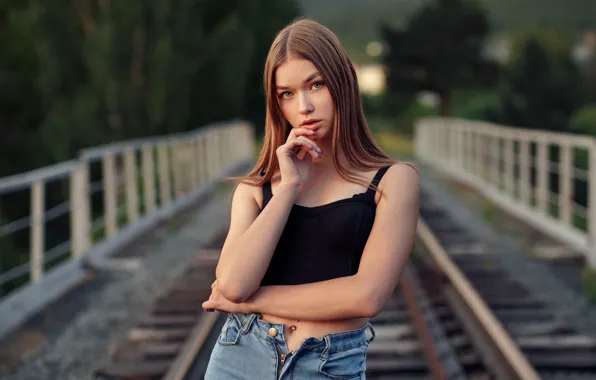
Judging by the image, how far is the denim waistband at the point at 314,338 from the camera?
1921mm

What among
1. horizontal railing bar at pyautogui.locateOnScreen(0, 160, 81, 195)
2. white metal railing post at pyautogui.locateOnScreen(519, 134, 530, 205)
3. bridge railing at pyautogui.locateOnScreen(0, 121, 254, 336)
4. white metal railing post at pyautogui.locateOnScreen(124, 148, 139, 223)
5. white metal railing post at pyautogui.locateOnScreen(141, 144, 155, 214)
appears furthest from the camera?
white metal railing post at pyautogui.locateOnScreen(141, 144, 155, 214)

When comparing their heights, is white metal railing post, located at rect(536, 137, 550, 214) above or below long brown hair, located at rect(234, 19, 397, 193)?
below

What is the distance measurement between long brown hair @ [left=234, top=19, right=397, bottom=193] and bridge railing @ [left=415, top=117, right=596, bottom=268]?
6264mm

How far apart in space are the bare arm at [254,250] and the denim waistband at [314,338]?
7 cm

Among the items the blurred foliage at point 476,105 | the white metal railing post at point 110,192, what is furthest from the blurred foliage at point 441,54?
the white metal railing post at point 110,192

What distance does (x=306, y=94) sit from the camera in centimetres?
196

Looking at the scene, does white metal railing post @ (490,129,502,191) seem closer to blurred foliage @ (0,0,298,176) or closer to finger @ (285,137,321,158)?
blurred foliage @ (0,0,298,176)

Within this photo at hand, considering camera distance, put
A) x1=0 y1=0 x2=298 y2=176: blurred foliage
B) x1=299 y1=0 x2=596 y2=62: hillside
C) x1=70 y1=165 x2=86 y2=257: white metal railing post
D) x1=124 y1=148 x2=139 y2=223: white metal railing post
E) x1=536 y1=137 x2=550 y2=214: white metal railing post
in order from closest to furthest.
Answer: x1=70 y1=165 x2=86 y2=257: white metal railing post, x1=536 y1=137 x2=550 y2=214: white metal railing post, x1=124 y1=148 x2=139 y2=223: white metal railing post, x1=0 y1=0 x2=298 y2=176: blurred foliage, x1=299 y1=0 x2=596 y2=62: hillside

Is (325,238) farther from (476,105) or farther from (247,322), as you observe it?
(476,105)

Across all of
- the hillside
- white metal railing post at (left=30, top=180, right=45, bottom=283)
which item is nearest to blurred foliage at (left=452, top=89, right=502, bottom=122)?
the hillside

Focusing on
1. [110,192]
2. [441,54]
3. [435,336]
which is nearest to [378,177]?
[435,336]

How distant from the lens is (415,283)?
7.25 meters

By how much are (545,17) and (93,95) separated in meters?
133

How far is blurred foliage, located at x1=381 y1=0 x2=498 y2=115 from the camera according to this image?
190 feet
